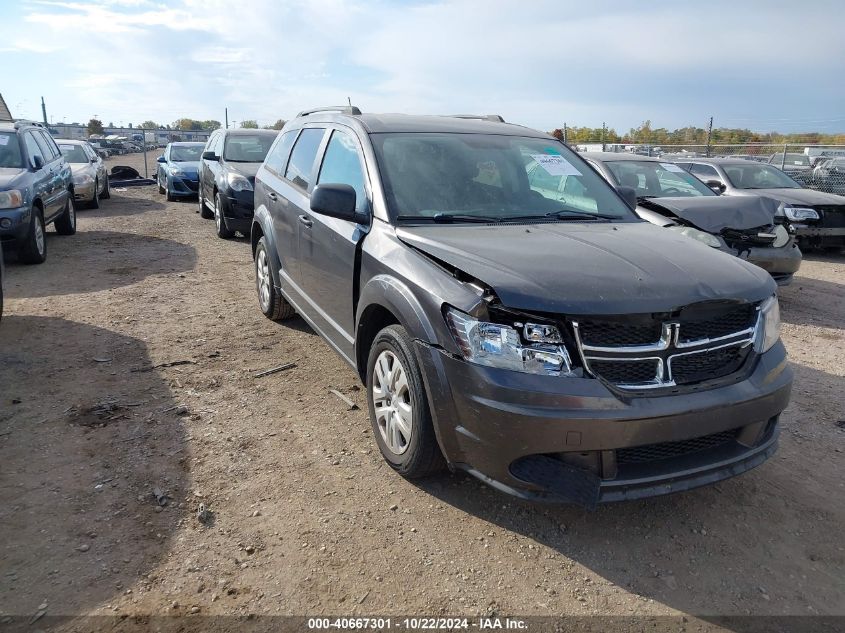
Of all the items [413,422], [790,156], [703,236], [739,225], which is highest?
[790,156]

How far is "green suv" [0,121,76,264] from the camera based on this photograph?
7.79m

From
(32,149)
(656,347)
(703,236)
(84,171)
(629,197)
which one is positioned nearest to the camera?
(656,347)

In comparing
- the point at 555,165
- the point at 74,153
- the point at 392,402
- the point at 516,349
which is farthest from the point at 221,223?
the point at 516,349

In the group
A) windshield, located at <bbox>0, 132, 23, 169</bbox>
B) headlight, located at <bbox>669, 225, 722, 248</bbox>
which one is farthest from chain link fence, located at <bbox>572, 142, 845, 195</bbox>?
windshield, located at <bbox>0, 132, 23, 169</bbox>

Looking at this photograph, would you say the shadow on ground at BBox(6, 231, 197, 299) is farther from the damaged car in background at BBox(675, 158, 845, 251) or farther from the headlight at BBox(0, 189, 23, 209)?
the damaged car in background at BBox(675, 158, 845, 251)

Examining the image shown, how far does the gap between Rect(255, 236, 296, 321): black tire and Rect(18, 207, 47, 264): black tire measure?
387 cm

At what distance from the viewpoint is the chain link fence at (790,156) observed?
15252mm

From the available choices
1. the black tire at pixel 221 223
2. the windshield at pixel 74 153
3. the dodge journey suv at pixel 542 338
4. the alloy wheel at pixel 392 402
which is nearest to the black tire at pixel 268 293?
the dodge journey suv at pixel 542 338

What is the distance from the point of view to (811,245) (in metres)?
10.3

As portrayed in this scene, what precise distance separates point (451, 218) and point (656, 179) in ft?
18.9

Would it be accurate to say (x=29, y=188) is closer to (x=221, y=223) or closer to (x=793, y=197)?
(x=221, y=223)

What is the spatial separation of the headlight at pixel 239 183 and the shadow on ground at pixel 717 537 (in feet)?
25.7

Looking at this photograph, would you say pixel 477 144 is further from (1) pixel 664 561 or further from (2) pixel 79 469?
(2) pixel 79 469

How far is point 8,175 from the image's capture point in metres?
8.08
